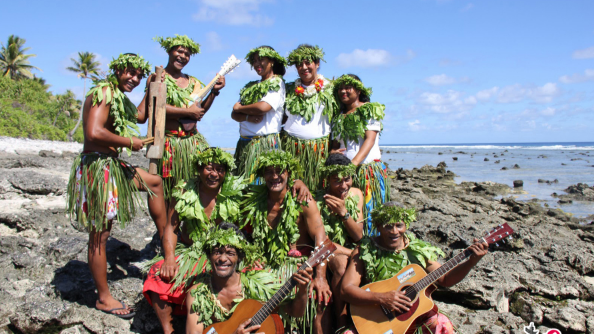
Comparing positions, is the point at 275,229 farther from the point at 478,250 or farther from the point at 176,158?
the point at 478,250

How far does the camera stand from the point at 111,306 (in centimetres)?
315

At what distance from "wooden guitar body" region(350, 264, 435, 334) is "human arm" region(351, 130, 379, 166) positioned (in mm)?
1272

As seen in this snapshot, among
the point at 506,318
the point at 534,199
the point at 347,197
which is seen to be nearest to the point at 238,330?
the point at 347,197

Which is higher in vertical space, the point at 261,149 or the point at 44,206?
the point at 261,149

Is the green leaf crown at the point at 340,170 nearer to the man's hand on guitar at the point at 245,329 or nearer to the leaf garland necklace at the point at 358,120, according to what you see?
the leaf garland necklace at the point at 358,120

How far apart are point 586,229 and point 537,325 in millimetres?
5182

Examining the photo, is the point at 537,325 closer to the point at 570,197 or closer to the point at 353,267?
the point at 353,267

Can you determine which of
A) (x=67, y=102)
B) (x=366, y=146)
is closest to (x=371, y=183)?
(x=366, y=146)

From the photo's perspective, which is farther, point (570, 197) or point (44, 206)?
point (570, 197)

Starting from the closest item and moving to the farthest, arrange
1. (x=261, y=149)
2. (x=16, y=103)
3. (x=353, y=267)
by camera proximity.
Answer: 1. (x=353, y=267)
2. (x=261, y=149)
3. (x=16, y=103)

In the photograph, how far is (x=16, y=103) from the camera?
23797 mm

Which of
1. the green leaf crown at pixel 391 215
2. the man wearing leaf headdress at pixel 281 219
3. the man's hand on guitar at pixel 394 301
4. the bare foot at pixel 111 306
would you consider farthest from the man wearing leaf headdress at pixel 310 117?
the bare foot at pixel 111 306

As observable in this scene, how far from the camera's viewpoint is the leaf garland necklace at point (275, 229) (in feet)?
10.1

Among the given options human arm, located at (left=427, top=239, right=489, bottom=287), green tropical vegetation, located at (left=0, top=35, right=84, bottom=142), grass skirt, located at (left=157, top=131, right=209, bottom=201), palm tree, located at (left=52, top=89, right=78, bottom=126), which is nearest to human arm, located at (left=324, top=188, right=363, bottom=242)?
human arm, located at (left=427, top=239, right=489, bottom=287)
